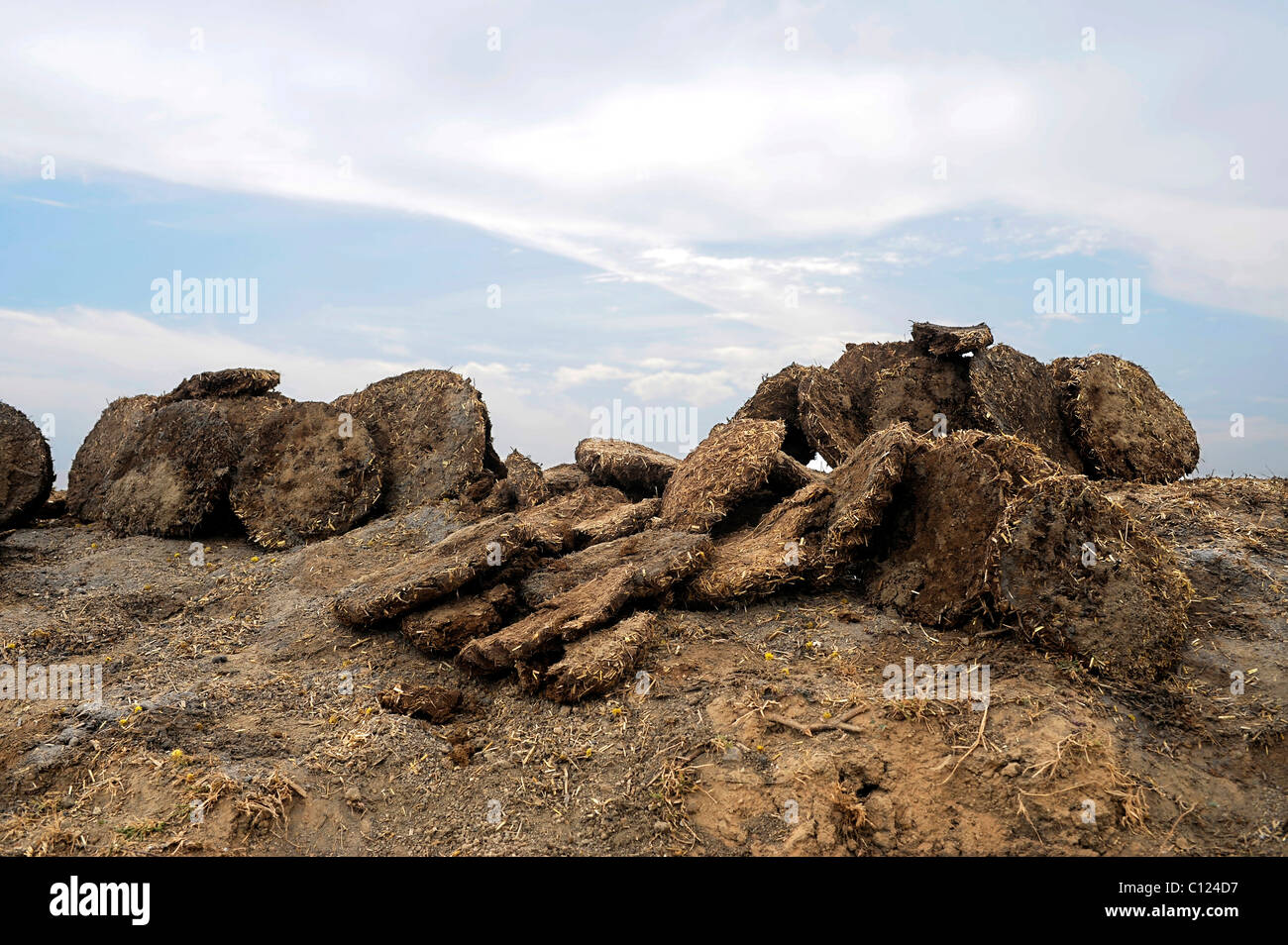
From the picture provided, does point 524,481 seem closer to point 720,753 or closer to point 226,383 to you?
point 226,383

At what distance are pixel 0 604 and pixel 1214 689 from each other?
11.3 meters

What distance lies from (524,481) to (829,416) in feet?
13.0

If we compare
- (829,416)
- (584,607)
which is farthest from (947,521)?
(829,416)

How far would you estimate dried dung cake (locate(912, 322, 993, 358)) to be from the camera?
11.2 meters

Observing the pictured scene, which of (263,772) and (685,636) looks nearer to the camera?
(263,772)

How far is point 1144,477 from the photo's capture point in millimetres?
11375

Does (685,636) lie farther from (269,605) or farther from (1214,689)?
(269,605)

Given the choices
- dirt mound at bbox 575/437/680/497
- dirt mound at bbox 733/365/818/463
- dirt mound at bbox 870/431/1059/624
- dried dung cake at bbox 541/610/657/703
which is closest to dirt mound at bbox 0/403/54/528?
dirt mound at bbox 575/437/680/497

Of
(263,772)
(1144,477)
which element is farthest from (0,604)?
(1144,477)

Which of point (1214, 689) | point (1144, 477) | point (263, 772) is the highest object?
point (1144, 477)

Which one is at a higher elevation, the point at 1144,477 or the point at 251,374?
the point at 251,374

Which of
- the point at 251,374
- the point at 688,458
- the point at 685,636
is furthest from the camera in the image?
the point at 251,374

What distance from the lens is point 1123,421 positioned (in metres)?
11.8

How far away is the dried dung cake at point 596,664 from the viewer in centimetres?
698
